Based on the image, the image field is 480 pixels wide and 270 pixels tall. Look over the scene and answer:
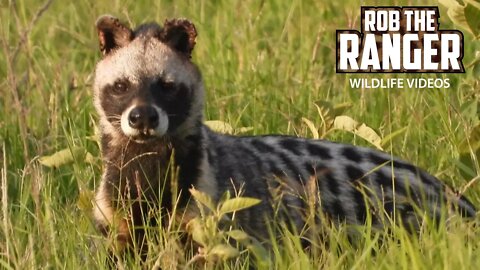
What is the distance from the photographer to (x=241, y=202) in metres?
6.01

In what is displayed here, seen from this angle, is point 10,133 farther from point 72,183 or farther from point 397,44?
point 397,44

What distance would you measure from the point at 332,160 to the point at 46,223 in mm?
1765

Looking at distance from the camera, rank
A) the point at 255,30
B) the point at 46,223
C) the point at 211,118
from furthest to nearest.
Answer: the point at 255,30
the point at 211,118
the point at 46,223

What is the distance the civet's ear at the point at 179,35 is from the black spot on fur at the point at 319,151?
0.94 meters

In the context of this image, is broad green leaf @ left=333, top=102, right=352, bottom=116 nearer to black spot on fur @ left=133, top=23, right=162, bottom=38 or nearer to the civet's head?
the civet's head

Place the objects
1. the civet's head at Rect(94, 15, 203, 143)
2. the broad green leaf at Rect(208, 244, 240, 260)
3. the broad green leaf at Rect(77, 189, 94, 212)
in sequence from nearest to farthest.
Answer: the broad green leaf at Rect(208, 244, 240, 260)
the broad green leaf at Rect(77, 189, 94, 212)
the civet's head at Rect(94, 15, 203, 143)

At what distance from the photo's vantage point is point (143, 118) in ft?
21.8

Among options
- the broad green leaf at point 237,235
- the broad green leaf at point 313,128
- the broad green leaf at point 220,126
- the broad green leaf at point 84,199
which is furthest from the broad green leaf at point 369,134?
the broad green leaf at point 237,235

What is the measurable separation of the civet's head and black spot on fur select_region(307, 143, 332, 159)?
0.83m

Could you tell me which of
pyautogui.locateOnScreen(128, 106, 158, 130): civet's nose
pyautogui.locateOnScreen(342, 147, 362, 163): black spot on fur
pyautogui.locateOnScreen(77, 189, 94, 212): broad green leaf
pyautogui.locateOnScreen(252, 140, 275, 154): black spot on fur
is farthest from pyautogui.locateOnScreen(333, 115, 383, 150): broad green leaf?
pyautogui.locateOnScreen(77, 189, 94, 212): broad green leaf

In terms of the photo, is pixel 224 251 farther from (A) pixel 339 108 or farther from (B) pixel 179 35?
(A) pixel 339 108

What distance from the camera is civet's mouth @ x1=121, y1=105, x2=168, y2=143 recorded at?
6.64 m

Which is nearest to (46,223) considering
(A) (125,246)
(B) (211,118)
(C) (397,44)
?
(A) (125,246)

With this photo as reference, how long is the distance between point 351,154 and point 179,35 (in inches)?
49.7
